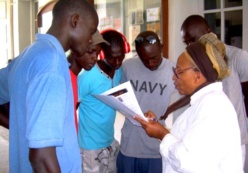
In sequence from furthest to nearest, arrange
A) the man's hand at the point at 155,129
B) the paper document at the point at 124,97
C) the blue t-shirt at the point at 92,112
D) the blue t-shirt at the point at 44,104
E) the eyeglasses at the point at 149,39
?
1. the eyeglasses at the point at 149,39
2. the blue t-shirt at the point at 92,112
3. the paper document at the point at 124,97
4. the man's hand at the point at 155,129
5. the blue t-shirt at the point at 44,104

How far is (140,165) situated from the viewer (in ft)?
7.58

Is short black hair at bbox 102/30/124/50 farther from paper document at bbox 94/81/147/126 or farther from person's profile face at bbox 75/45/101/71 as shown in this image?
paper document at bbox 94/81/147/126

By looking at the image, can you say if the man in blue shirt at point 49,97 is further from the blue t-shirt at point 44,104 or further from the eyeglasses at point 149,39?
the eyeglasses at point 149,39

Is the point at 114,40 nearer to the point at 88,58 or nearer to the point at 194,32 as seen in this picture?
the point at 88,58

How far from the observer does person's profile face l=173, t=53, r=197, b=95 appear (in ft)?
4.96

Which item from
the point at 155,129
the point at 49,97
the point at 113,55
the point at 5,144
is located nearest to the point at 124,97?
the point at 155,129

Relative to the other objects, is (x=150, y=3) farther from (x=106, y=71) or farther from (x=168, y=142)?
(x=168, y=142)

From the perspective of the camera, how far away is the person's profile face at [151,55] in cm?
237

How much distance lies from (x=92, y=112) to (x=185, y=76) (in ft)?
2.84

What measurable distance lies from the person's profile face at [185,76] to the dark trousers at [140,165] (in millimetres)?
874

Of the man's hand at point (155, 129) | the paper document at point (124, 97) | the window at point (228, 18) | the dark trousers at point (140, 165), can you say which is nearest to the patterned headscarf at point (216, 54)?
the man's hand at point (155, 129)

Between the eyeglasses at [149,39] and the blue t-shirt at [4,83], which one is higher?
the eyeglasses at [149,39]

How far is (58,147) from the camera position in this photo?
117cm

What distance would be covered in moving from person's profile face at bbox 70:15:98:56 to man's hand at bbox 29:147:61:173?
411mm
